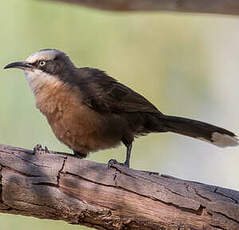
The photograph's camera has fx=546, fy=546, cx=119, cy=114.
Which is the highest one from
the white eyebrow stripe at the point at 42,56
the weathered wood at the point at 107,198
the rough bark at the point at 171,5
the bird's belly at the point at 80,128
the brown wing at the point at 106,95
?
the rough bark at the point at 171,5

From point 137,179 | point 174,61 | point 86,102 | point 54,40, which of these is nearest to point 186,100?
point 174,61

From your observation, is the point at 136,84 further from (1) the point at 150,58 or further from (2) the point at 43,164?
(2) the point at 43,164

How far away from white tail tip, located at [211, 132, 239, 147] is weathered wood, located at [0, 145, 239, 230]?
4.70 feet

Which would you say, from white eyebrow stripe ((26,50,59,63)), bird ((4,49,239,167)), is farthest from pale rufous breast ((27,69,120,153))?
white eyebrow stripe ((26,50,59,63))

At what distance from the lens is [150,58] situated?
10492 mm

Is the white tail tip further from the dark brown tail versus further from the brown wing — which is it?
the brown wing

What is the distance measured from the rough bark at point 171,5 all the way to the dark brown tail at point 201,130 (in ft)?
4.26

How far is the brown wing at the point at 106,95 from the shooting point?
19.0 feet

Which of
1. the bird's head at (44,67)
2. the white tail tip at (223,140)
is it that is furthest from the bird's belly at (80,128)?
the white tail tip at (223,140)

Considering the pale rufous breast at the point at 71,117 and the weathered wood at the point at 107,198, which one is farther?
the pale rufous breast at the point at 71,117

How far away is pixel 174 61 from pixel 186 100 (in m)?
0.81

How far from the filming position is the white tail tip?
594 centimetres

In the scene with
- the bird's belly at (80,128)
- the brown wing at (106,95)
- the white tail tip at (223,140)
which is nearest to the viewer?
the bird's belly at (80,128)

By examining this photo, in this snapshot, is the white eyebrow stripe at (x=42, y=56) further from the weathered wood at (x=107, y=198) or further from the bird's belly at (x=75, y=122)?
the weathered wood at (x=107, y=198)
